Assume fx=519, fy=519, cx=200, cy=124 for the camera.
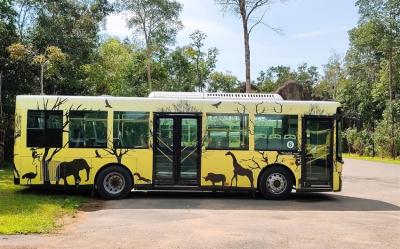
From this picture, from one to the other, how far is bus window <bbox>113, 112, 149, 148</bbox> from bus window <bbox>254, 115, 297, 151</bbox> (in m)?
3.16

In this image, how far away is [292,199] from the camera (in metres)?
15.1

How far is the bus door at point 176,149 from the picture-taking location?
47.9 ft

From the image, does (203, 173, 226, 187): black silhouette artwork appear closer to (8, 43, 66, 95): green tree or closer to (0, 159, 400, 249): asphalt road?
(0, 159, 400, 249): asphalt road

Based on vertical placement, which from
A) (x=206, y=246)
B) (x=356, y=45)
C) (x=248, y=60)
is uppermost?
(x=356, y=45)

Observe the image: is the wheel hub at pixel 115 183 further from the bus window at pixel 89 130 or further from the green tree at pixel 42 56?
the green tree at pixel 42 56

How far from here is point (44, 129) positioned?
47.8ft

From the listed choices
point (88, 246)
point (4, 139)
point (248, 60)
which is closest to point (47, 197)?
point (88, 246)

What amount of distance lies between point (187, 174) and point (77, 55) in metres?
17.6

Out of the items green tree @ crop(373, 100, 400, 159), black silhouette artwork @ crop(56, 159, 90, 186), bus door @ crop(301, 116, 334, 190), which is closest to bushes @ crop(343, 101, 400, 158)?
green tree @ crop(373, 100, 400, 159)

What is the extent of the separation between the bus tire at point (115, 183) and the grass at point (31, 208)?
2.17ft

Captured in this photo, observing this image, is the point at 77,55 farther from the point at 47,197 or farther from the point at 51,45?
the point at 47,197

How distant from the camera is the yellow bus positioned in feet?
47.6

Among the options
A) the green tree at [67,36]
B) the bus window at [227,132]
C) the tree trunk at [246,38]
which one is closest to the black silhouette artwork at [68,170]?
the bus window at [227,132]

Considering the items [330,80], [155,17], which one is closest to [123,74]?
[155,17]
